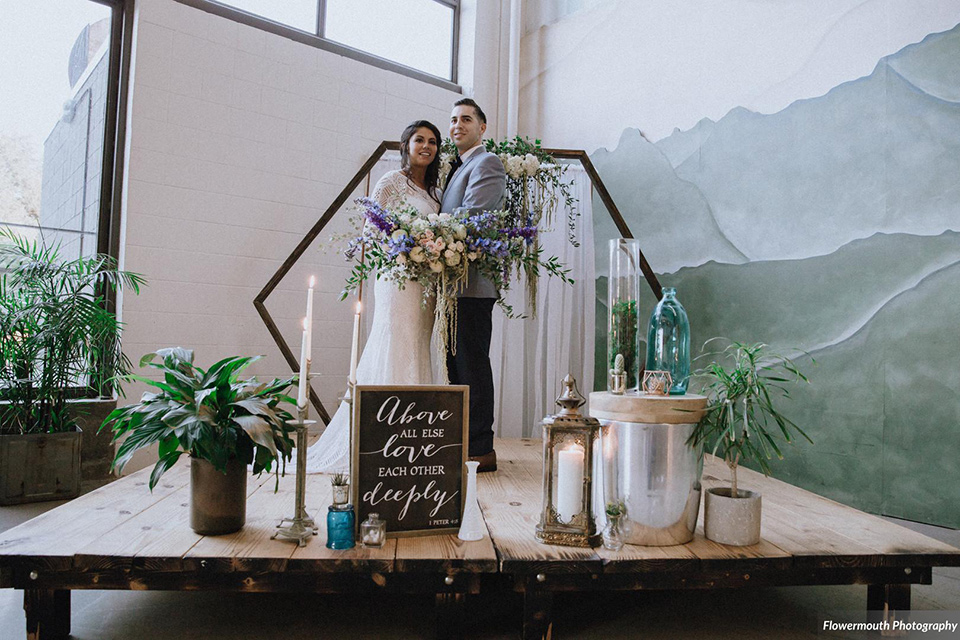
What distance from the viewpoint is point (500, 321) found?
3.77 m

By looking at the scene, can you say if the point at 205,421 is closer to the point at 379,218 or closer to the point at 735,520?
the point at 379,218

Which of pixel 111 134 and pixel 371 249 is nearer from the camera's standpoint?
pixel 371 249

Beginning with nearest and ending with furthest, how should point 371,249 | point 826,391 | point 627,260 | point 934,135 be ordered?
1. point 627,260
2. point 371,249
3. point 934,135
4. point 826,391

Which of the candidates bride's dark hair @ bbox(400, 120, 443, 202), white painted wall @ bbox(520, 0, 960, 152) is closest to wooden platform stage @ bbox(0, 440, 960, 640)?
bride's dark hair @ bbox(400, 120, 443, 202)

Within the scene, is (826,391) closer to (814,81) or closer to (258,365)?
(814,81)

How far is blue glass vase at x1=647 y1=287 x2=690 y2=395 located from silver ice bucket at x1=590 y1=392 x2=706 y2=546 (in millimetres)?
131

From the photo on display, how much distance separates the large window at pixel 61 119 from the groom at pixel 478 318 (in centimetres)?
225

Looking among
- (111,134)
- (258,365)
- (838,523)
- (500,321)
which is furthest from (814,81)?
(111,134)

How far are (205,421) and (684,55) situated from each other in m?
3.49

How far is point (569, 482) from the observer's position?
159 cm

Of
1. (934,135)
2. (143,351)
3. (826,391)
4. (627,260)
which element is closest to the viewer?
(627,260)

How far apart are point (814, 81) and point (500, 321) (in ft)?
6.75

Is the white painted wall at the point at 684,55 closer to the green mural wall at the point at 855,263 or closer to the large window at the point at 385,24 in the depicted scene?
the green mural wall at the point at 855,263

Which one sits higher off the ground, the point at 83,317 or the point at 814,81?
the point at 814,81
